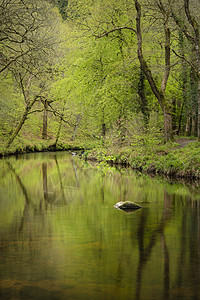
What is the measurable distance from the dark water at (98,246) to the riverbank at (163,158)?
310cm

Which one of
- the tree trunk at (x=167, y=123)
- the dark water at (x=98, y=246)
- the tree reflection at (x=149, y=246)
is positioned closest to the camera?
→ the dark water at (x=98, y=246)

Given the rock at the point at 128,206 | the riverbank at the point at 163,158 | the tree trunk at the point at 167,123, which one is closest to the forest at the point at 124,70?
the tree trunk at the point at 167,123

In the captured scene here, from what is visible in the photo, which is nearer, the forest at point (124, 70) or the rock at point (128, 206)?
the rock at point (128, 206)

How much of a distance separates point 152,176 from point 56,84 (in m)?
19.5

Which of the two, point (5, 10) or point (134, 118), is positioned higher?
point (5, 10)

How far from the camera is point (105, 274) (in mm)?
5422

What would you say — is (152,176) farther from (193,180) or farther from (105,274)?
(105,274)

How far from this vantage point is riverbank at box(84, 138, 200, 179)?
16266 mm

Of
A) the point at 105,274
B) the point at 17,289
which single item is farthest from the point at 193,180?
the point at 17,289

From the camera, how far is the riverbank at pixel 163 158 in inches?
640

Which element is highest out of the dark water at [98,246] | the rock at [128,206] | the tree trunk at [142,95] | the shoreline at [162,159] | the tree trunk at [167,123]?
the tree trunk at [142,95]

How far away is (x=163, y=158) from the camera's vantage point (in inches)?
722

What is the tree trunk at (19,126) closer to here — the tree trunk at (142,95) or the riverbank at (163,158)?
the riverbank at (163,158)

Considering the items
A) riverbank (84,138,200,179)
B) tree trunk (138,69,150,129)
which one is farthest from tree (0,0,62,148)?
tree trunk (138,69,150,129)
